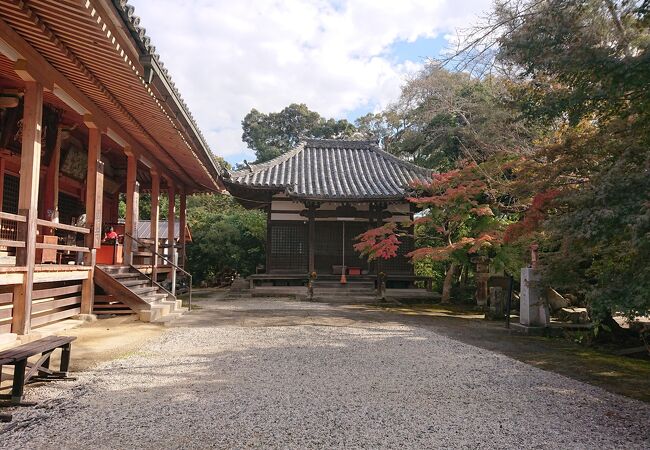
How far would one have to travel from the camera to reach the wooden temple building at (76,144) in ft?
16.1

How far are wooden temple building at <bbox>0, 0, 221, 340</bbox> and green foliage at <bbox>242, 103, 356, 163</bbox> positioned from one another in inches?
1265

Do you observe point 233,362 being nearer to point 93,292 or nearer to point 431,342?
point 431,342

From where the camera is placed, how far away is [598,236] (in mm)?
3562

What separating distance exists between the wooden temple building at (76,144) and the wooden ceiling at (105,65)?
0.07 feet

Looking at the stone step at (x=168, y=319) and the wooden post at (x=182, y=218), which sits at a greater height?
the wooden post at (x=182, y=218)

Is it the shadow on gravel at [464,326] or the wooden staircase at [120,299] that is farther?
the wooden staircase at [120,299]

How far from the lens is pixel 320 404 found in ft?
12.4

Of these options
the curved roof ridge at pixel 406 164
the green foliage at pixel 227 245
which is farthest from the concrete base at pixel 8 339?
the green foliage at pixel 227 245

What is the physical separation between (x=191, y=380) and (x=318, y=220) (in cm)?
1114

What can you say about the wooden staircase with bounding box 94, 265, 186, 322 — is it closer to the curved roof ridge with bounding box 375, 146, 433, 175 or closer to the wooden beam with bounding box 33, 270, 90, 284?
the wooden beam with bounding box 33, 270, 90, 284

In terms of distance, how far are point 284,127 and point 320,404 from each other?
43.2 m

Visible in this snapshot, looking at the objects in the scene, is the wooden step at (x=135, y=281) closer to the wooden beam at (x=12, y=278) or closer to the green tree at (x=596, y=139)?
the wooden beam at (x=12, y=278)

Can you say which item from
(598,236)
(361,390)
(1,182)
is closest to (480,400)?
(361,390)

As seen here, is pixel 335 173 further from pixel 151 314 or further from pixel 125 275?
pixel 151 314
